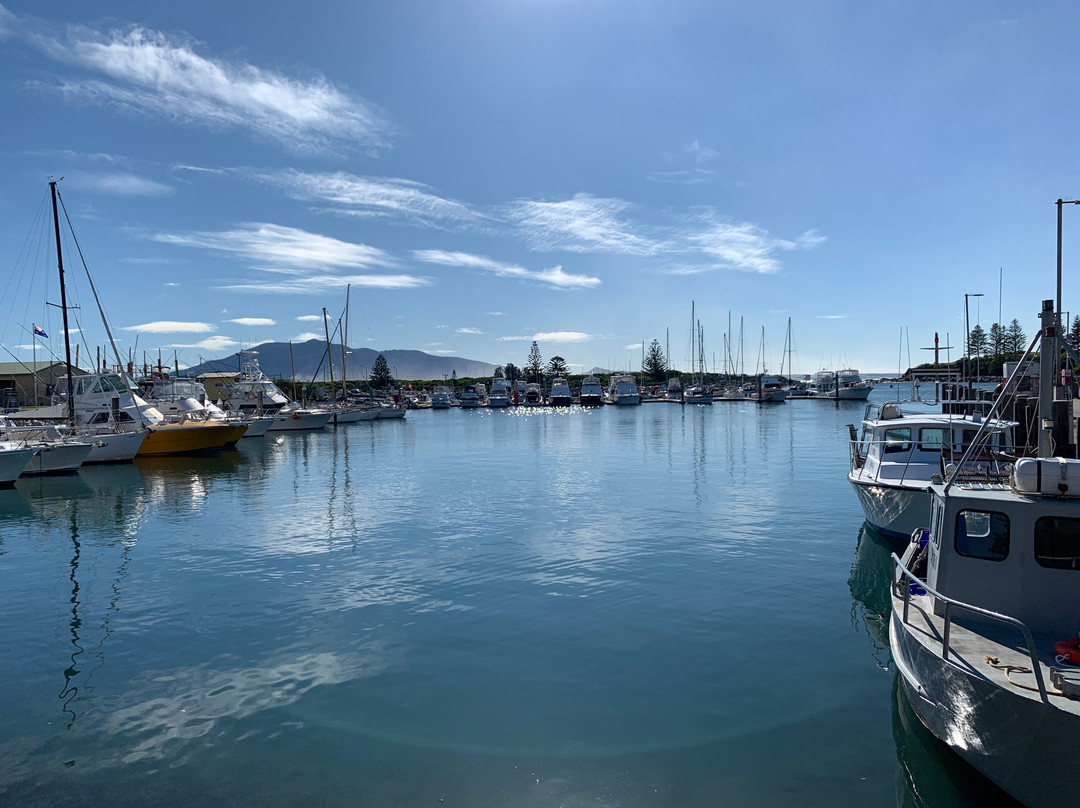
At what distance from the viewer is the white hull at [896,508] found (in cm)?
1844

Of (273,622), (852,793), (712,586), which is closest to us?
(852,793)

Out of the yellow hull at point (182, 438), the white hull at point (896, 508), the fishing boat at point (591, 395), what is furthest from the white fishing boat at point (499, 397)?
the white hull at point (896, 508)

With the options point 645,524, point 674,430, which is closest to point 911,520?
point 645,524

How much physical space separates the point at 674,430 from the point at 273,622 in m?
58.4

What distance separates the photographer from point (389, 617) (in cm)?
1443

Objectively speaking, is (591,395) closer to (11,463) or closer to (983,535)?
(11,463)

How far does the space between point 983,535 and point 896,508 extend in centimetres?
1070

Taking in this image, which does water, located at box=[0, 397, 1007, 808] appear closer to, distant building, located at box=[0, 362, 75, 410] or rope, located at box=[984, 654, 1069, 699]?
rope, located at box=[984, 654, 1069, 699]

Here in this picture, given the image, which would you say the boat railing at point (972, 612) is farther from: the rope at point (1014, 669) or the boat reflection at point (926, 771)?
the boat reflection at point (926, 771)

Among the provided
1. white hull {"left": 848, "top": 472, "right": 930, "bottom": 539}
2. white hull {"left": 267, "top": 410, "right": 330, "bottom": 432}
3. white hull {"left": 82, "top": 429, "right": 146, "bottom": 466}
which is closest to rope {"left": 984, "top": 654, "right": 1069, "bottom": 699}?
white hull {"left": 848, "top": 472, "right": 930, "bottom": 539}

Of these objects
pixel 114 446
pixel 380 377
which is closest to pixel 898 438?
pixel 114 446

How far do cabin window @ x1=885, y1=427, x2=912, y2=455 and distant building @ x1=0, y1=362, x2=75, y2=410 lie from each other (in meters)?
99.0

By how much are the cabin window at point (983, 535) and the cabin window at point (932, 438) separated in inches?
462

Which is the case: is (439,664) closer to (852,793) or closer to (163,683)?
(163,683)
